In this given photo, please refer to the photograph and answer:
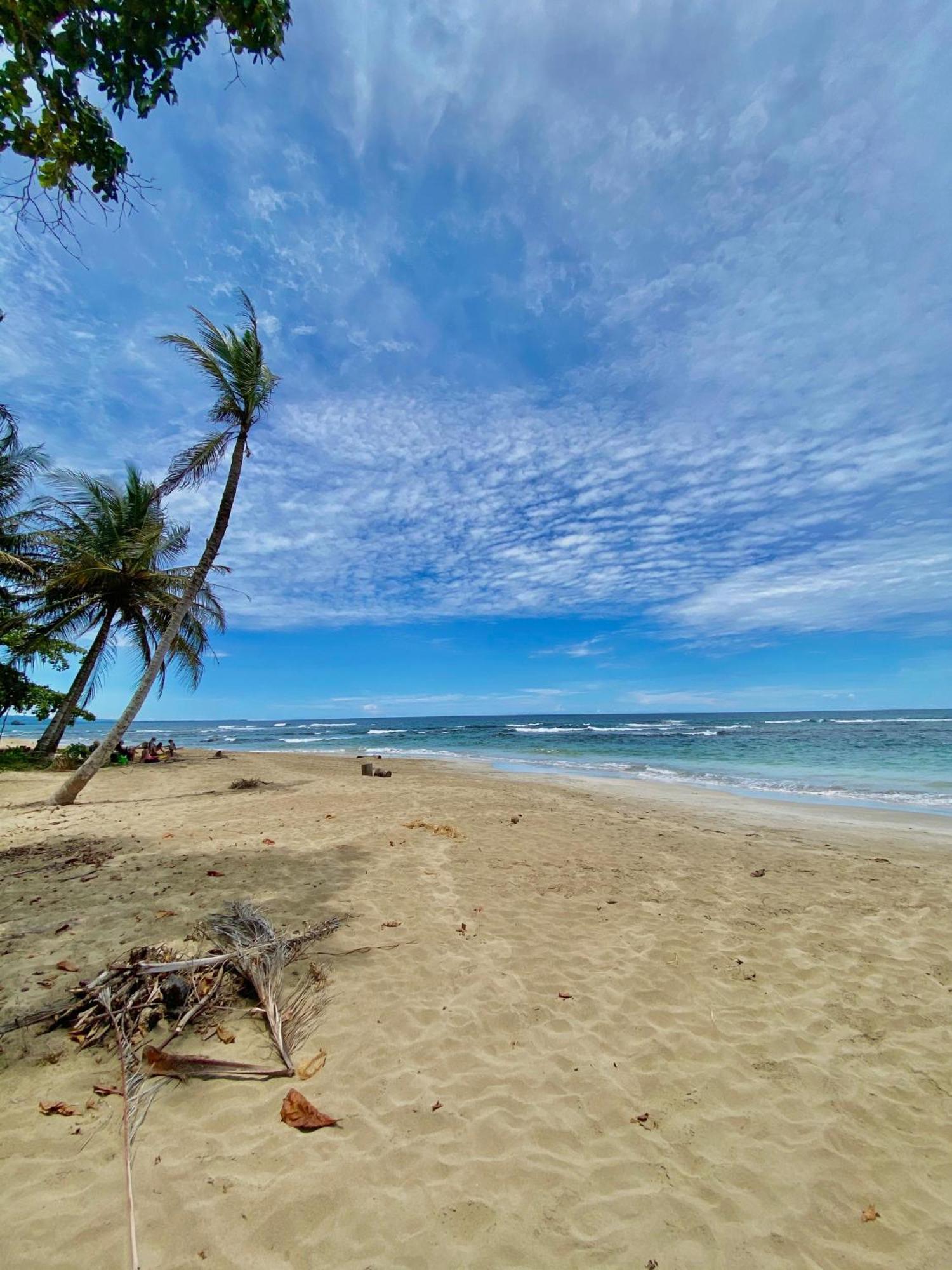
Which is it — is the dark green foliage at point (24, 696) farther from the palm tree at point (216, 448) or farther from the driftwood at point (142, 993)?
the driftwood at point (142, 993)

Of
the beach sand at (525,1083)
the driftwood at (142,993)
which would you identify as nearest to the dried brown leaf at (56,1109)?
the beach sand at (525,1083)

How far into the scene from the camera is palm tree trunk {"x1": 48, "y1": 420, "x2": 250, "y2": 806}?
33.7 ft

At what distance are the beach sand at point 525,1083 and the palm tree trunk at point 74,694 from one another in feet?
39.2

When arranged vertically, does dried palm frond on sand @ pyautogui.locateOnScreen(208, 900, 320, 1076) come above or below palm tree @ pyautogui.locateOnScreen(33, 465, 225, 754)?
below

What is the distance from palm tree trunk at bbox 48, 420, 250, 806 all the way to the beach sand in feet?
11.8

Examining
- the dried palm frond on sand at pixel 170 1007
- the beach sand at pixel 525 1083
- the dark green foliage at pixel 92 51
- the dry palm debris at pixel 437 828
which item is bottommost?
the beach sand at pixel 525 1083

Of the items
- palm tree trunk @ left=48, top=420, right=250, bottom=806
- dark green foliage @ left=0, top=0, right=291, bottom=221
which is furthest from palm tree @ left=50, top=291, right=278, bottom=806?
dark green foliage @ left=0, top=0, right=291, bottom=221

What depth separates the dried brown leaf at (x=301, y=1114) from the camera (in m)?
2.69

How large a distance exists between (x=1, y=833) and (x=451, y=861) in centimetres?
699

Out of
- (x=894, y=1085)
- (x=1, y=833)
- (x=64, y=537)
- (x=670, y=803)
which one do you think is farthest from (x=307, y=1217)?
(x=64, y=537)

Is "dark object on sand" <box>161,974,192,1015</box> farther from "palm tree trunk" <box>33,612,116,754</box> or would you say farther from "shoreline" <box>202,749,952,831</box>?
"palm tree trunk" <box>33,612,116,754</box>

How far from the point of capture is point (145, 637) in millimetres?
19734

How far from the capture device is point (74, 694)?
1684cm

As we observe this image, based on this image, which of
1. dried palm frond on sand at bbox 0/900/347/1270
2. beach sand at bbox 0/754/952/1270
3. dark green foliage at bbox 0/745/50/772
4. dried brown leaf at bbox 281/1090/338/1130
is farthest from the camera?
dark green foliage at bbox 0/745/50/772
